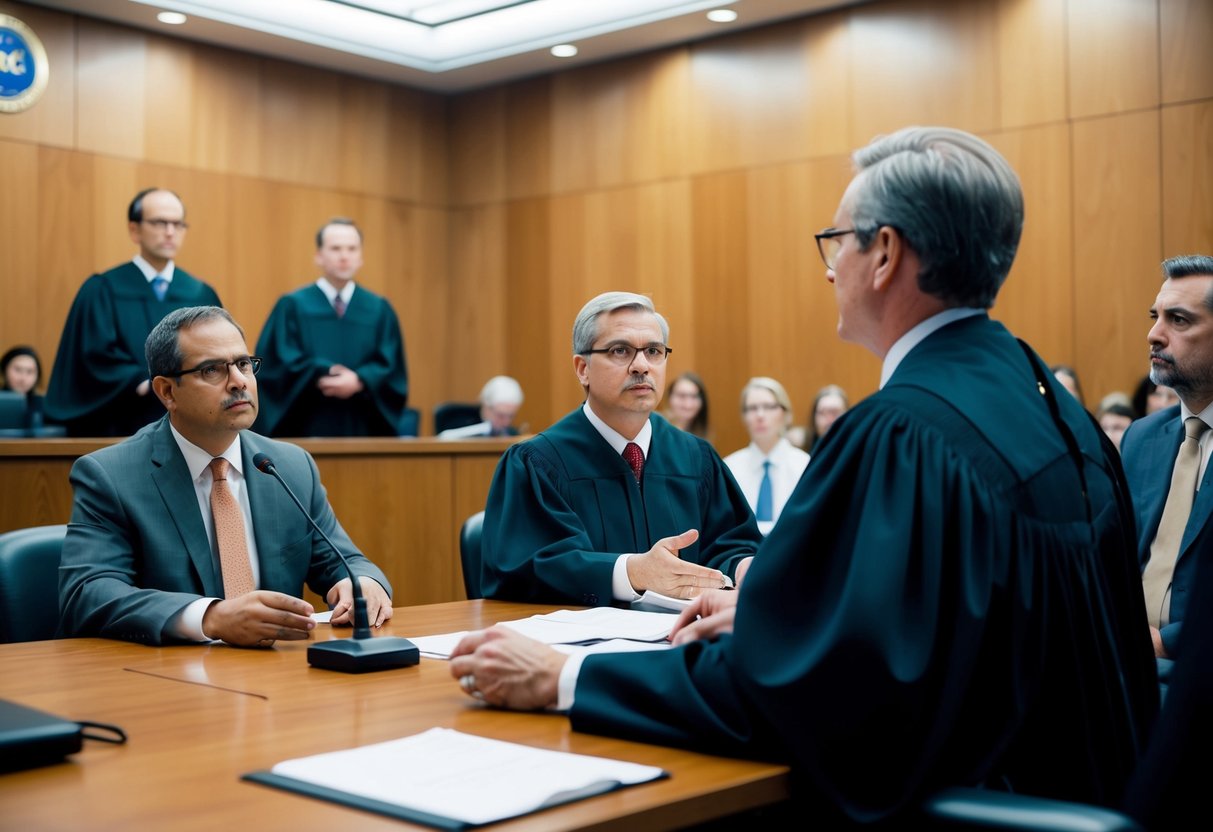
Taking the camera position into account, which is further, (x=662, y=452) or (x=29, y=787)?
(x=662, y=452)

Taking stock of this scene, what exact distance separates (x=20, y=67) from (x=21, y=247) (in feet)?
4.32

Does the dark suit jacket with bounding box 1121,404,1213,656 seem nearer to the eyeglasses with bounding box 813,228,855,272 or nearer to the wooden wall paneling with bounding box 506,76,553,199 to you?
the eyeglasses with bounding box 813,228,855,272

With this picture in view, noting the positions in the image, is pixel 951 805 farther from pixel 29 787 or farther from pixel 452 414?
pixel 452 414

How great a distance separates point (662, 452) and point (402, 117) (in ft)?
29.3

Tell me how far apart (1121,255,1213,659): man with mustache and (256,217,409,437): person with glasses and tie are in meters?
4.99

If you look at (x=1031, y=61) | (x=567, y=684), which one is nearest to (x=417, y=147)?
(x=1031, y=61)

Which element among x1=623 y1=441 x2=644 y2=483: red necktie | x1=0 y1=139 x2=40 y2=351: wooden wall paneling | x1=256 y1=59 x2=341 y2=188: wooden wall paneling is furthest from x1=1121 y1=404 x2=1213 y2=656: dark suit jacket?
x1=256 y1=59 x2=341 y2=188: wooden wall paneling

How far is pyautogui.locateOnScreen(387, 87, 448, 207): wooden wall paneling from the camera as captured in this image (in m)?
12.0

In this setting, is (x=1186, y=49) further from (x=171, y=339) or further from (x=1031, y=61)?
(x=171, y=339)

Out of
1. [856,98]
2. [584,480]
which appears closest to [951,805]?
[584,480]

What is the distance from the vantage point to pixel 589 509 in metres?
3.69

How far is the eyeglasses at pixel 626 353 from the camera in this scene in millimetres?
3824

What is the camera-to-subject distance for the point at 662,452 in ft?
12.6

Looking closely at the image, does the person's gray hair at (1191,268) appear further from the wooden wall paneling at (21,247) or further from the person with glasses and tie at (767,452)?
the wooden wall paneling at (21,247)
